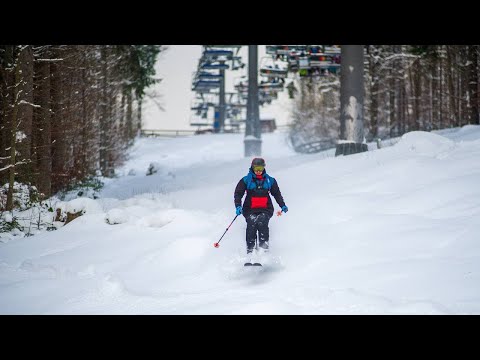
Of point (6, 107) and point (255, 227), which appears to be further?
point (6, 107)

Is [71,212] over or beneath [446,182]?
beneath

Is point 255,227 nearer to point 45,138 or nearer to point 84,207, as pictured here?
point 84,207

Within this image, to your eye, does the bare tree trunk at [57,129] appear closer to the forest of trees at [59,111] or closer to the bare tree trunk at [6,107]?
the forest of trees at [59,111]

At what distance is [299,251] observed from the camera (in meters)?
8.66

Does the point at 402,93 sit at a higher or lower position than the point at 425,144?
higher

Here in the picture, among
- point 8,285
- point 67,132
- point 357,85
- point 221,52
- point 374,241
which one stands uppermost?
point 221,52

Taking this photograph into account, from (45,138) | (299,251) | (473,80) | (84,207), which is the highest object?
(473,80)

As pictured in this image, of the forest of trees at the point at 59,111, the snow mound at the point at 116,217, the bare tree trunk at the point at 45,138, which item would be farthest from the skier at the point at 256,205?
the bare tree trunk at the point at 45,138

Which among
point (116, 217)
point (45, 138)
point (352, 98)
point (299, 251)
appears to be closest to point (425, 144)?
point (352, 98)

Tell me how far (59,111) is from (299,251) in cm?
1094
